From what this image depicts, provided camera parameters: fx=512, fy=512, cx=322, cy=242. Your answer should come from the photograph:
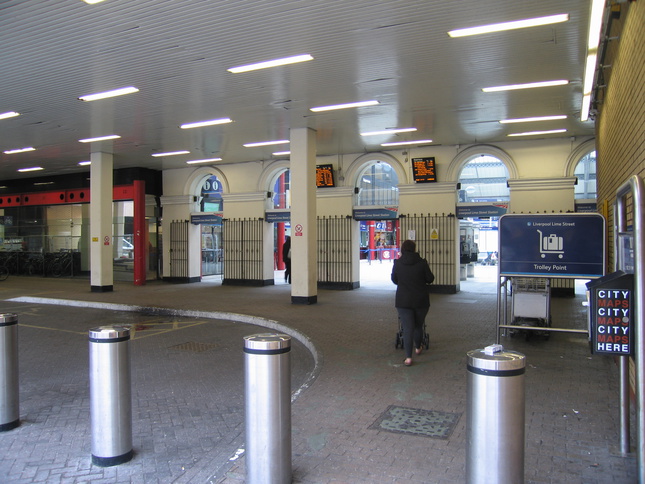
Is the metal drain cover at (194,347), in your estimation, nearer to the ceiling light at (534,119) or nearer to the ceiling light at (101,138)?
the ceiling light at (101,138)

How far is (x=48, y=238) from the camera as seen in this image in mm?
23641

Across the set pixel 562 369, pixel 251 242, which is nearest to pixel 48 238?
pixel 251 242

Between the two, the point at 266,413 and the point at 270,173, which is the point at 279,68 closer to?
the point at 266,413

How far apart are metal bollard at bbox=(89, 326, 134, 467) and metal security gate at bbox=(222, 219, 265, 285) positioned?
14.4 m

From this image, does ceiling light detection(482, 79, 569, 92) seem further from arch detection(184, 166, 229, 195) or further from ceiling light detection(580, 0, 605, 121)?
arch detection(184, 166, 229, 195)

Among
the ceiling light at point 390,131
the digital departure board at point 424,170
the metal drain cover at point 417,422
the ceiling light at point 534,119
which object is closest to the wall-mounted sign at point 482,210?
the digital departure board at point 424,170

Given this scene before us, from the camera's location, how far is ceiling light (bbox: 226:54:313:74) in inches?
327

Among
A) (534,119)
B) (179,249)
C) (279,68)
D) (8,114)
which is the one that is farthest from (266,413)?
(179,249)

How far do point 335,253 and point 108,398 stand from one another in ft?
44.3

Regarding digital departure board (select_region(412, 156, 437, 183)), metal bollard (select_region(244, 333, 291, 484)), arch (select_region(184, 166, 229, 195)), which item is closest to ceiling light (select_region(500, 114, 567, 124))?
digital departure board (select_region(412, 156, 437, 183))

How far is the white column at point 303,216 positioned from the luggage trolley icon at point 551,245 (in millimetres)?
6887

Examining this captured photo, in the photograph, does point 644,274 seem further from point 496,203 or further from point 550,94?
point 496,203

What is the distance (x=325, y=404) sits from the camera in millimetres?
5227

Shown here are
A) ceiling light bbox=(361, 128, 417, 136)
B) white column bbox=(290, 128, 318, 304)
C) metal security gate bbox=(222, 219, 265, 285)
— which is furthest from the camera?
metal security gate bbox=(222, 219, 265, 285)
